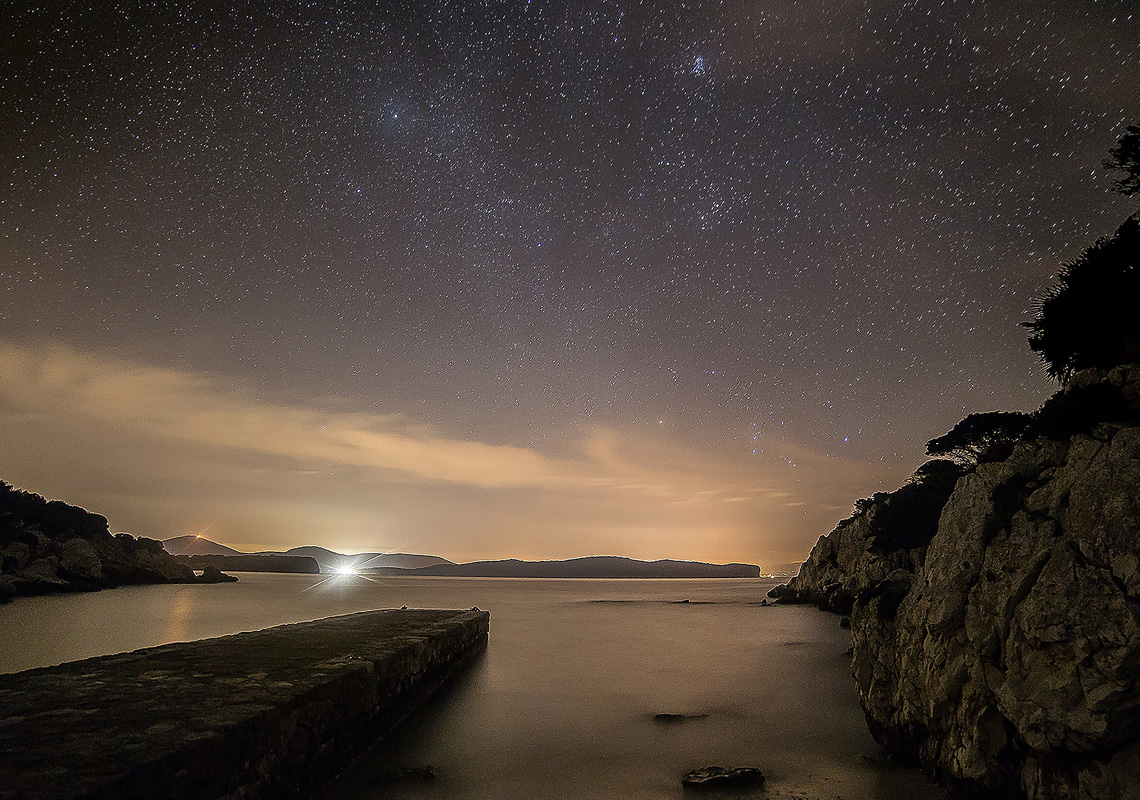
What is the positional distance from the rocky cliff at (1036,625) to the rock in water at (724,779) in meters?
1.77

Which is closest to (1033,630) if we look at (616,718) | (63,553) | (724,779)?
(724,779)

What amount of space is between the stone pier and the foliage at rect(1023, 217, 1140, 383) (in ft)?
36.9

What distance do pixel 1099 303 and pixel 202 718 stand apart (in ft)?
46.9

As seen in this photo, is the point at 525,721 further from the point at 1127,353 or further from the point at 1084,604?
the point at 1127,353

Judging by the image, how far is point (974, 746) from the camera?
5215 mm

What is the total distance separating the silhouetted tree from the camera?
31.3 ft

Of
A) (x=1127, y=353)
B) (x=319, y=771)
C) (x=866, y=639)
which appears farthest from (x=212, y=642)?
Result: (x=1127, y=353)

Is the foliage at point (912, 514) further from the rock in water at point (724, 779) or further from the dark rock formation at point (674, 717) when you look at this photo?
the rock in water at point (724, 779)

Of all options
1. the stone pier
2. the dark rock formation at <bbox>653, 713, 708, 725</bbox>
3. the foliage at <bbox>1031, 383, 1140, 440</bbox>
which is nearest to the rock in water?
the dark rock formation at <bbox>653, 713, 708, 725</bbox>

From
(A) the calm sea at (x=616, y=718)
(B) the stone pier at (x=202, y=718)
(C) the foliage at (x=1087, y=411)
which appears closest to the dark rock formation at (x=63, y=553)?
(A) the calm sea at (x=616, y=718)

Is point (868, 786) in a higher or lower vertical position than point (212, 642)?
lower

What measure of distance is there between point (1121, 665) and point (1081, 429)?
2.74 metres

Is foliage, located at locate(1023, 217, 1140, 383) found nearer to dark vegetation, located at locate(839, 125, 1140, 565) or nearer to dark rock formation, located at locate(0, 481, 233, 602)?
dark vegetation, located at locate(839, 125, 1140, 565)

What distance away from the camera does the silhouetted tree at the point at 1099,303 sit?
953cm
